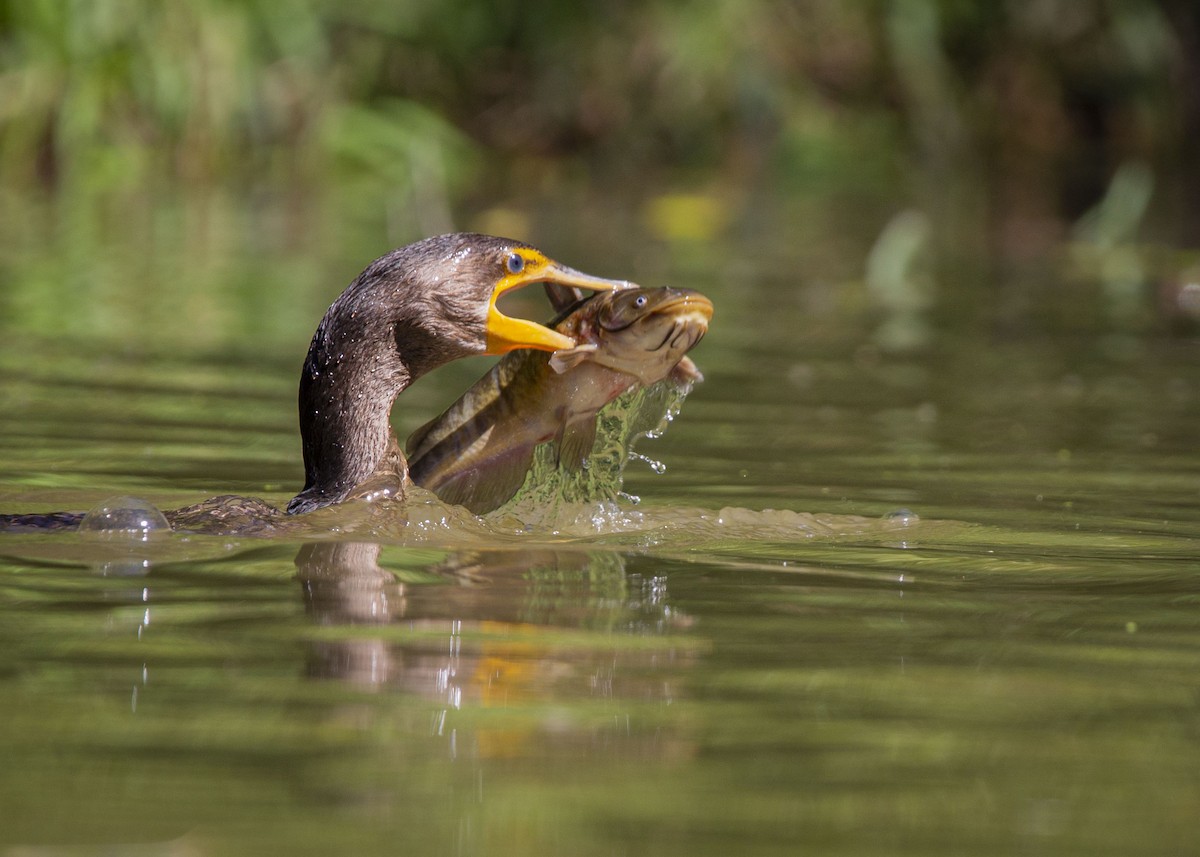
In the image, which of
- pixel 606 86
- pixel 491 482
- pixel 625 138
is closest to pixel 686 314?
pixel 491 482

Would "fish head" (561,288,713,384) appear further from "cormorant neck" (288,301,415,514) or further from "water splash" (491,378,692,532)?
"cormorant neck" (288,301,415,514)

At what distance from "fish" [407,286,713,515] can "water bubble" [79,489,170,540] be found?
2.80ft

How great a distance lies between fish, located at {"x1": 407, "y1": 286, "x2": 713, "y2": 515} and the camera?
14.6 ft

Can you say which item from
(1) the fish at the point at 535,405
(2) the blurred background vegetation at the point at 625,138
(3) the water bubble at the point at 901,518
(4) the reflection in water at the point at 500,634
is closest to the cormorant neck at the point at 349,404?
(1) the fish at the point at 535,405

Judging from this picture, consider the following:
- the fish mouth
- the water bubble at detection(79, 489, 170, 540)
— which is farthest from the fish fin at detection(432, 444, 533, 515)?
the water bubble at detection(79, 489, 170, 540)

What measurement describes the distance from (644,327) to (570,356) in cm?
20

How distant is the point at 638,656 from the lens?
10.3 ft

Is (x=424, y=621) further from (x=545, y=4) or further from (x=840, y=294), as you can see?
(x=545, y=4)

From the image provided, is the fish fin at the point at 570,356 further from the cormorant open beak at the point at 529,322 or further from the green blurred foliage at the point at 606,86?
the green blurred foliage at the point at 606,86

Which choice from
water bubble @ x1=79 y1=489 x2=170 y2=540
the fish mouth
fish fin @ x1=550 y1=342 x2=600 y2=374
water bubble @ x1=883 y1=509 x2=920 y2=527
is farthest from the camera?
water bubble @ x1=883 y1=509 x2=920 y2=527

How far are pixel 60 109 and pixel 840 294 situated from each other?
7386mm

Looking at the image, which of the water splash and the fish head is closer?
the fish head

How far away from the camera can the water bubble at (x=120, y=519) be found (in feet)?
13.3

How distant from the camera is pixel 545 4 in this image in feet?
62.9
